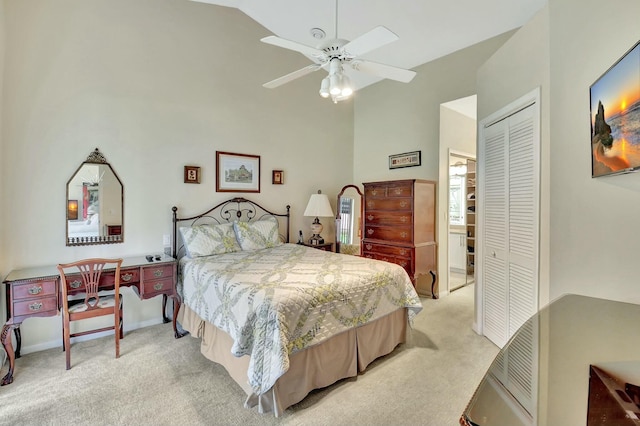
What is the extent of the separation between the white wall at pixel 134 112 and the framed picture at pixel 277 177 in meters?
0.08

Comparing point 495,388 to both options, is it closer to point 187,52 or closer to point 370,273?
point 370,273

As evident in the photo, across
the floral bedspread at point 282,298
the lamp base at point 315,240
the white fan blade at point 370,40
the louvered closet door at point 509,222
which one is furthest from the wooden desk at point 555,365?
the lamp base at point 315,240

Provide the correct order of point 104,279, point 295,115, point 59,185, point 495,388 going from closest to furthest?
point 495,388 → point 104,279 → point 59,185 → point 295,115

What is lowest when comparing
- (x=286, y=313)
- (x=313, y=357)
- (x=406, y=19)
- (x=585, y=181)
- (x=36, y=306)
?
(x=313, y=357)

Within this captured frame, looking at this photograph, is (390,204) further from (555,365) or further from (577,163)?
(555,365)

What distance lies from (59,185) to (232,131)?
195 centimetres

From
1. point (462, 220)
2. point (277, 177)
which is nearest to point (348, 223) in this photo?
point (277, 177)

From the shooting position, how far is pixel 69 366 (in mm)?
2484

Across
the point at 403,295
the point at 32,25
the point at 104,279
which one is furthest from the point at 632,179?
the point at 32,25

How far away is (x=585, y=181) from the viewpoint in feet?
5.79

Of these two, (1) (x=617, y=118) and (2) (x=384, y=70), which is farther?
(2) (x=384, y=70)

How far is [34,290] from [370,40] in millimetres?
3175

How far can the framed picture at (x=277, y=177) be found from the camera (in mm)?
4457

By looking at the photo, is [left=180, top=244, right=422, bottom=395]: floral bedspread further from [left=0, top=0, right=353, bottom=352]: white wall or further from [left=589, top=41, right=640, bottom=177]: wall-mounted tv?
[left=589, top=41, right=640, bottom=177]: wall-mounted tv
